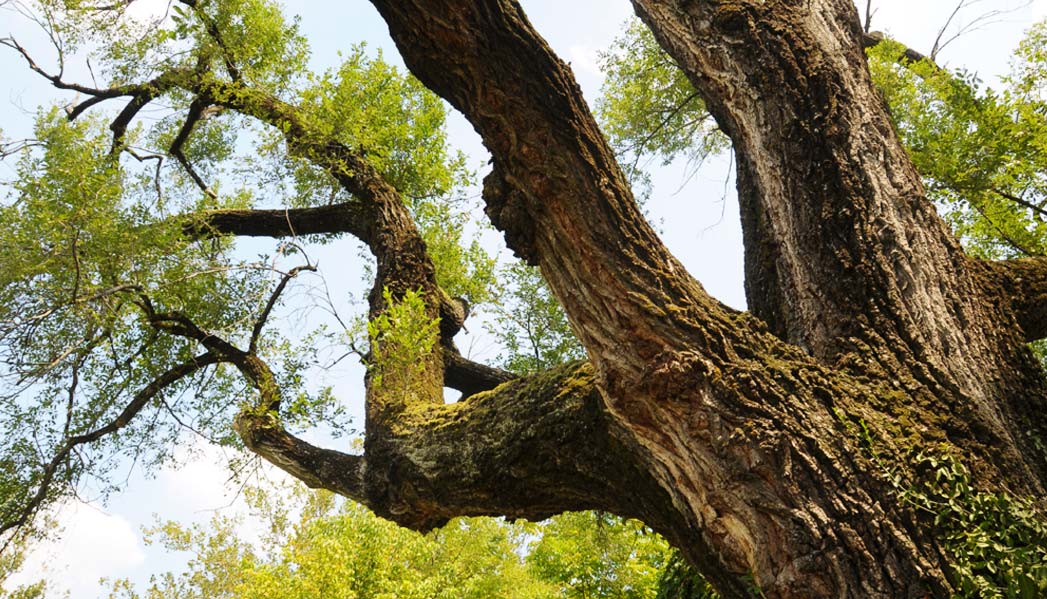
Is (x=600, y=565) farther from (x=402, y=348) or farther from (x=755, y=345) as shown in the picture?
(x=755, y=345)

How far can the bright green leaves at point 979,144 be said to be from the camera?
5703mm

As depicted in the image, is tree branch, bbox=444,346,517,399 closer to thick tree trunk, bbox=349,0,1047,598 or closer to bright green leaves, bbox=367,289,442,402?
bright green leaves, bbox=367,289,442,402

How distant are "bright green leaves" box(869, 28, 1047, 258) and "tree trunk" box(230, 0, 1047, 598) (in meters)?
1.78

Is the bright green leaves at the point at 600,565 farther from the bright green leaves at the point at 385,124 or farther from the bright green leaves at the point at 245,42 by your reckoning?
the bright green leaves at the point at 245,42

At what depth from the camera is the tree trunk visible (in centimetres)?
300

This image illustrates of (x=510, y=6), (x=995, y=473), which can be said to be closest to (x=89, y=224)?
(x=510, y=6)

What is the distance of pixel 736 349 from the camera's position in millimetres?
3293

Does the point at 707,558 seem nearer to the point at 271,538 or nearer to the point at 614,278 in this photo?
the point at 614,278

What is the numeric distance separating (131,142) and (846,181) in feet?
26.5

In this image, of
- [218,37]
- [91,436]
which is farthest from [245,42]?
[91,436]

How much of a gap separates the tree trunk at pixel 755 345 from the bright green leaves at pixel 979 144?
1.78 metres

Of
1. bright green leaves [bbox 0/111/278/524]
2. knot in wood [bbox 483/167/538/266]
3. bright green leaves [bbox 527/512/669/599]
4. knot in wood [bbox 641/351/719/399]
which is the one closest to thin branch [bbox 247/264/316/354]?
bright green leaves [bbox 0/111/278/524]

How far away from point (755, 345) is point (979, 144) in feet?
15.0

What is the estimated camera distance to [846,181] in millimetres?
3992
